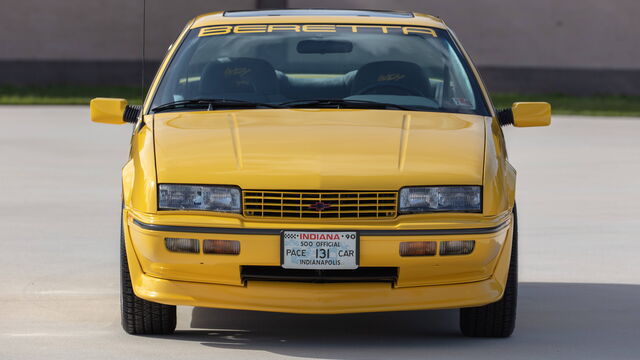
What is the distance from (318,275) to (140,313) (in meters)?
0.94

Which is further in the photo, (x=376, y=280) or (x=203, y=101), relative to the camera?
(x=203, y=101)

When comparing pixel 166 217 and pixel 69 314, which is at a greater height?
pixel 166 217

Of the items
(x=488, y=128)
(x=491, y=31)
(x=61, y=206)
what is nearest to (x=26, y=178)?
(x=61, y=206)

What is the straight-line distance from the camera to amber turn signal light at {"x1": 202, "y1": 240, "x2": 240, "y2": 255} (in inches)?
216

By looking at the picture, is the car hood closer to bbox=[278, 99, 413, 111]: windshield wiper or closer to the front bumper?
bbox=[278, 99, 413, 111]: windshield wiper

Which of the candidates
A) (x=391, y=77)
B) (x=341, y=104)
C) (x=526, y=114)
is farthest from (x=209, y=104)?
(x=526, y=114)

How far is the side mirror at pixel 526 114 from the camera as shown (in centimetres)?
693

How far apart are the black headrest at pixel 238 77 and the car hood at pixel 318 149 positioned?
40 centimetres

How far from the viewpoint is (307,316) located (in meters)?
6.57

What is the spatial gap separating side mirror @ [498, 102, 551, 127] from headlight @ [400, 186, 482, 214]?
1.30 meters

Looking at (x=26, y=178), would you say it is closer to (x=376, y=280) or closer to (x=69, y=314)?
(x=69, y=314)

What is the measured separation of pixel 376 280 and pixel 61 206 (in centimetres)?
573

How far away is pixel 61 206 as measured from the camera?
10797 millimetres

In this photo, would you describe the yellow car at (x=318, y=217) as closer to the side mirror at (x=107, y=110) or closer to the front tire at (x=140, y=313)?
the front tire at (x=140, y=313)
